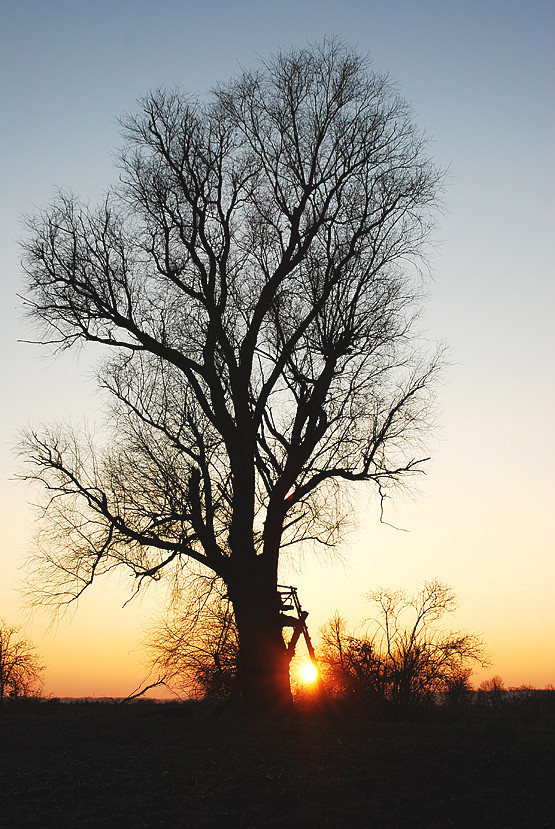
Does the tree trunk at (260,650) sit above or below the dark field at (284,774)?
above

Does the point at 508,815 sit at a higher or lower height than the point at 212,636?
lower

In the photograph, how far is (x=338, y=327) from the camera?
16344 millimetres

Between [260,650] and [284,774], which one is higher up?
[260,650]

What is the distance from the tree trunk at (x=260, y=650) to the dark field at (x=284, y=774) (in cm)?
113

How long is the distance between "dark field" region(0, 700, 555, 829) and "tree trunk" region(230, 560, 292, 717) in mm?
1127

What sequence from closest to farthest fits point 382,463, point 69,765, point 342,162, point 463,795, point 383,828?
1. point 383,828
2. point 463,795
3. point 69,765
4. point 382,463
5. point 342,162

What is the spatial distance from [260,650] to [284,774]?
5.15 m

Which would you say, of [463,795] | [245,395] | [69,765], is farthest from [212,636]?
[463,795]

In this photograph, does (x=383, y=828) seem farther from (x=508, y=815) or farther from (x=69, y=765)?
(x=69, y=765)

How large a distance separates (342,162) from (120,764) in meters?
13.0

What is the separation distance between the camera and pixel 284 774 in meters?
9.61

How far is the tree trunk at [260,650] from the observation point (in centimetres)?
1450

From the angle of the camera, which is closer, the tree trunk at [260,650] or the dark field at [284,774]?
the dark field at [284,774]

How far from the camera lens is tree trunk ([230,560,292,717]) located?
571 inches
